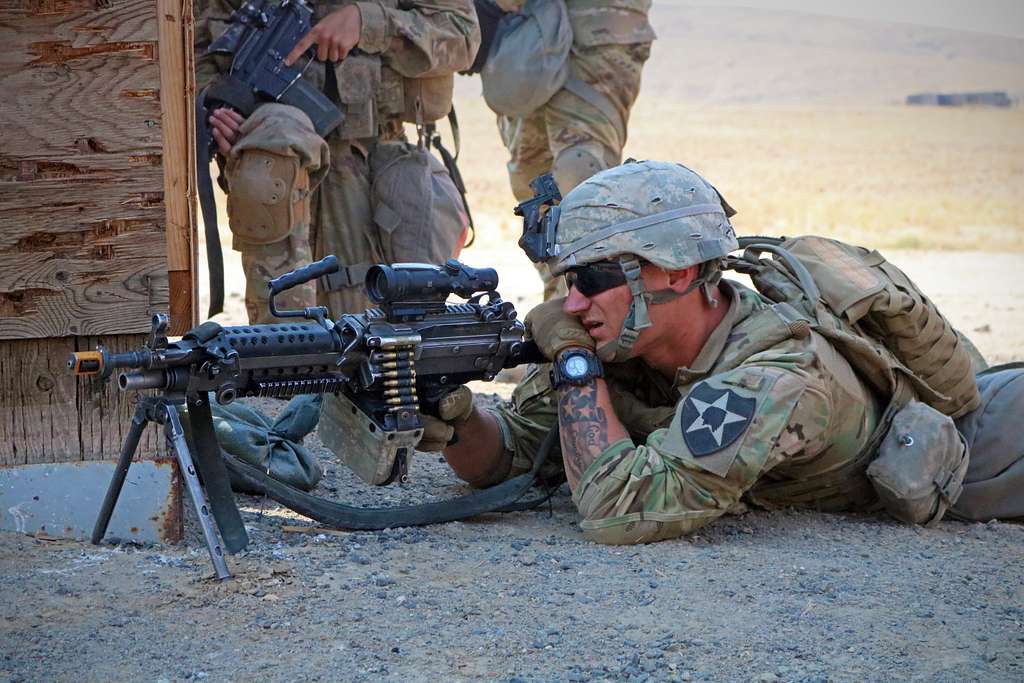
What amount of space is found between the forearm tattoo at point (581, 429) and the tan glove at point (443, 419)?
0.33m

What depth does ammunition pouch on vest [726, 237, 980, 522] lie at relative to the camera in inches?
173

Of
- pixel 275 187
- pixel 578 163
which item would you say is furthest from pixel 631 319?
pixel 578 163

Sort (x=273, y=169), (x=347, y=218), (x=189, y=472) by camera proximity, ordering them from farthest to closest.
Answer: (x=347, y=218), (x=273, y=169), (x=189, y=472)

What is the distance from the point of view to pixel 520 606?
Result: 362 cm

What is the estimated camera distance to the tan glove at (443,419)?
4062 mm

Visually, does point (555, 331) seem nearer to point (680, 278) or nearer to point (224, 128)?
point (680, 278)

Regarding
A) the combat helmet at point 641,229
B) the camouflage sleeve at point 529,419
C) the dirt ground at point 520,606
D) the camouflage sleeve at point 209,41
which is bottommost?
the dirt ground at point 520,606

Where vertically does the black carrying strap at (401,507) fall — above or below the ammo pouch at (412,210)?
below

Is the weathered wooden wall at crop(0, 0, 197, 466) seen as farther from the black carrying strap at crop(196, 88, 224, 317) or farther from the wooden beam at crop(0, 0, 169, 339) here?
the black carrying strap at crop(196, 88, 224, 317)

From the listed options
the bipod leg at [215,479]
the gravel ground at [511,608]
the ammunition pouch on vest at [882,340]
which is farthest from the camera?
the ammunition pouch on vest at [882,340]

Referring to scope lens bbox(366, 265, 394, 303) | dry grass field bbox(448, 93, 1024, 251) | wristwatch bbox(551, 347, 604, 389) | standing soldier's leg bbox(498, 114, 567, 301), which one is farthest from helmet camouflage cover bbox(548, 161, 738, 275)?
dry grass field bbox(448, 93, 1024, 251)

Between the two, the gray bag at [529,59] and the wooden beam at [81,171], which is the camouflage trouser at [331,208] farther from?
the wooden beam at [81,171]

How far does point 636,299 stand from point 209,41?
2902mm

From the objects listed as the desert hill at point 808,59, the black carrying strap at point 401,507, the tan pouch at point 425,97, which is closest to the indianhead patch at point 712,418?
the black carrying strap at point 401,507
